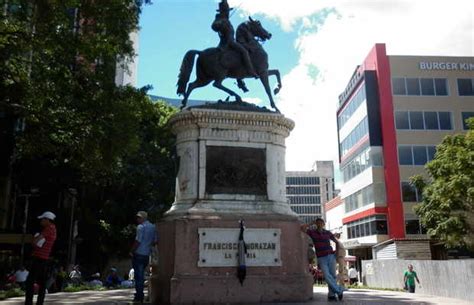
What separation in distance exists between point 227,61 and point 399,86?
38.3 m

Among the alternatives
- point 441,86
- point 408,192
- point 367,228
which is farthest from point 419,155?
point 367,228

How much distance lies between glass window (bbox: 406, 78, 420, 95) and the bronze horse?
37631mm

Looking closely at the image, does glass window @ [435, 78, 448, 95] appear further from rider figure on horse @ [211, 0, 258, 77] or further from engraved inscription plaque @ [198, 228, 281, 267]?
engraved inscription plaque @ [198, 228, 281, 267]

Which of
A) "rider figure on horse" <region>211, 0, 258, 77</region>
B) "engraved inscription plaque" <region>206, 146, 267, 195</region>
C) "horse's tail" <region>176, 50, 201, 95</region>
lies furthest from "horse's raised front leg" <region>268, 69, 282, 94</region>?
"engraved inscription plaque" <region>206, 146, 267, 195</region>

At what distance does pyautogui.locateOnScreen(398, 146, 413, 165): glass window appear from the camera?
45344 mm

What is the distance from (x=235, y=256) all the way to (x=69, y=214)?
94.9 ft

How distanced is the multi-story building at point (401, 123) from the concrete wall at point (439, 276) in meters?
20.5

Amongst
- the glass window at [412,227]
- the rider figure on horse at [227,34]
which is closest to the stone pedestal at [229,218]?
the rider figure on horse at [227,34]

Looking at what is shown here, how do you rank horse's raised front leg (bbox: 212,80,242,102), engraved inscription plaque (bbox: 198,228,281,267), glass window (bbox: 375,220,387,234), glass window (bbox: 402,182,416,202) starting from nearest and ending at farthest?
engraved inscription plaque (bbox: 198,228,281,267)
horse's raised front leg (bbox: 212,80,242,102)
glass window (bbox: 402,182,416,202)
glass window (bbox: 375,220,387,234)

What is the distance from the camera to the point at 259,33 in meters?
12.2

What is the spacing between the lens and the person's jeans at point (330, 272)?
9.55 meters

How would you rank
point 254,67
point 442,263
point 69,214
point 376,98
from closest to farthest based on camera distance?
point 254,67 → point 442,263 → point 69,214 → point 376,98

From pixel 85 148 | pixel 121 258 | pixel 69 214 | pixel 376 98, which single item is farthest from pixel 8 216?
pixel 376 98

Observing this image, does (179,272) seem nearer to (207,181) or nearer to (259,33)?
(207,181)
